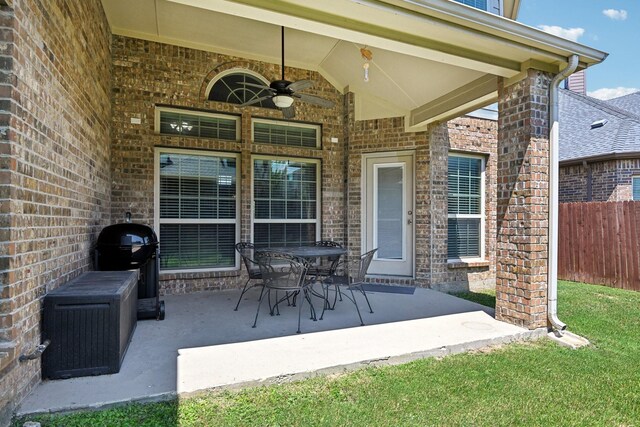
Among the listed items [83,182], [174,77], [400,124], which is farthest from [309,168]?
[83,182]

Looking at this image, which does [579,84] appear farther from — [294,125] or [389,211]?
[294,125]

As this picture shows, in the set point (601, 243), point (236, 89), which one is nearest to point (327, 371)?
point (236, 89)

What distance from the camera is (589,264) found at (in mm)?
7145

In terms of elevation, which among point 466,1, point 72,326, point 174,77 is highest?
point 466,1

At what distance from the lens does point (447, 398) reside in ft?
7.86

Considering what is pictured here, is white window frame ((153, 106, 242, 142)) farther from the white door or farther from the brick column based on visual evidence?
the brick column

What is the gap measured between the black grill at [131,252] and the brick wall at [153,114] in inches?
42.3

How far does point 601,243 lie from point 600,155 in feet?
10.1

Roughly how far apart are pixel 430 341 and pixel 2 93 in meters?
3.55

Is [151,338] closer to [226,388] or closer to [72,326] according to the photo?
[72,326]

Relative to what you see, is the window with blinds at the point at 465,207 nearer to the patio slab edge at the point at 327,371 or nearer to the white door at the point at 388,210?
the white door at the point at 388,210

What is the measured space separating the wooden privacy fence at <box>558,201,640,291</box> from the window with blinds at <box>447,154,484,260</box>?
2611mm

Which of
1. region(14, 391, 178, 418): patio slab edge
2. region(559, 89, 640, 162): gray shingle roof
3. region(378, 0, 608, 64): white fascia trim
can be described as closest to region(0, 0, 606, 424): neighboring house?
region(378, 0, 608, 64): white fascia trim

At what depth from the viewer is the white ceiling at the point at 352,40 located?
2.93 metres
